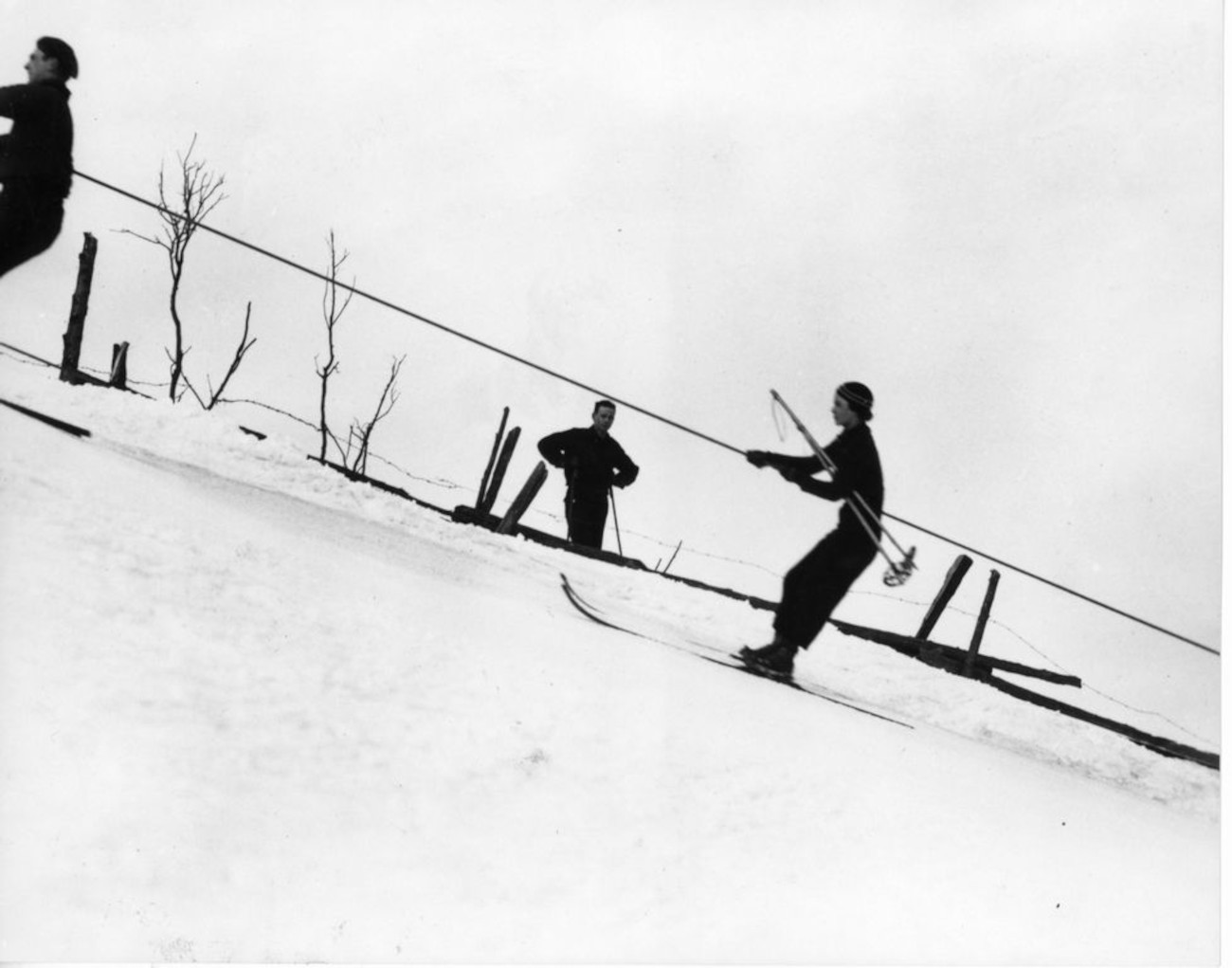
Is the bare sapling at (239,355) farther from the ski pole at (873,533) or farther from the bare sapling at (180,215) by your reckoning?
the ski pole at (873,533)

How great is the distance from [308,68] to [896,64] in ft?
7.82

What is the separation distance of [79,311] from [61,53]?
4.47 ft

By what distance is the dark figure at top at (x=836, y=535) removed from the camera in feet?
12.1

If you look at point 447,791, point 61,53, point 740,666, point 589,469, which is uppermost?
point 61,53

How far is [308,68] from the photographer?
12.5 ft

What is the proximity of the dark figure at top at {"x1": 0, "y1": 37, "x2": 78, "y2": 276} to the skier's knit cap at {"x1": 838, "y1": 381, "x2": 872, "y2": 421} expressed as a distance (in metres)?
3.08

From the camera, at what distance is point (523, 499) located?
5879mm

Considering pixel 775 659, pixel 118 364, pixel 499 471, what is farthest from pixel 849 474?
pixel 118 364

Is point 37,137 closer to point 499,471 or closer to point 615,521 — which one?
point 499,471

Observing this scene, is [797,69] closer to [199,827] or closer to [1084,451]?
[1084,451]

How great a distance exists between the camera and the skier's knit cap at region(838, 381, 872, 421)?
12.4 feet

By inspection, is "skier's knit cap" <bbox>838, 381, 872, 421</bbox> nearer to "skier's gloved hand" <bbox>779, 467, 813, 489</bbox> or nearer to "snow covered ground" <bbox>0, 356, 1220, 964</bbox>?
"skier's gloved hand" <bbox>779, 467, 813, 489</bbox>

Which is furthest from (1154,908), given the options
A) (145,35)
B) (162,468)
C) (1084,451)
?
(145,35)

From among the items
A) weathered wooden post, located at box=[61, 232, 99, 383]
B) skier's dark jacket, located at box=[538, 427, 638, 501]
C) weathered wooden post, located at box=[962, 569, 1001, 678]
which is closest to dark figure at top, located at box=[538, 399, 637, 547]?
skier's dark jacket, located at box=[538, 427, 638, 501]
